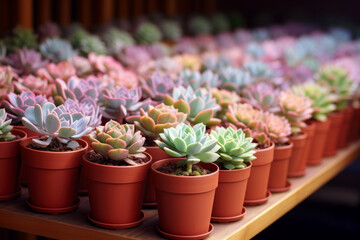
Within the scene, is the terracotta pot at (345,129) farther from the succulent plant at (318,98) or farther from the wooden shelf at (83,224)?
the wooden shelf at (83,224)

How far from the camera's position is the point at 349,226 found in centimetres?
336

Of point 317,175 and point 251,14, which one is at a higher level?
point 251,14

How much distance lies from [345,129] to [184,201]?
157cm

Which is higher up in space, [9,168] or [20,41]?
[20,41]

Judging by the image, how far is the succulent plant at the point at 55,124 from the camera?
1.32 metres

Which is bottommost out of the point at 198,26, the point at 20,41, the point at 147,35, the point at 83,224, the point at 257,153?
the point at 83,224

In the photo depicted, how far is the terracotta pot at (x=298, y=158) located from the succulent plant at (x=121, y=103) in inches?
22.3

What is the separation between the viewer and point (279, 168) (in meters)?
1.74

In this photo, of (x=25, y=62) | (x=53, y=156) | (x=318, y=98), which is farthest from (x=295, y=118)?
(x=25, y=62)

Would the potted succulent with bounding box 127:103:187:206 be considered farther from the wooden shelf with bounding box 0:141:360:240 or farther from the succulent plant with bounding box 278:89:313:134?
the succulent plant with bounding box 278:89:313:134

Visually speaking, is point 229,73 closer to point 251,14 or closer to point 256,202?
point 256,202

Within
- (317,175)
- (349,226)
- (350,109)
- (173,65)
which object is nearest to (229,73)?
(173,65)

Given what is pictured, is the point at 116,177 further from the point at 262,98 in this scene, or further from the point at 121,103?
the point at 262,98

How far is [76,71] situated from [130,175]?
0.97 m
